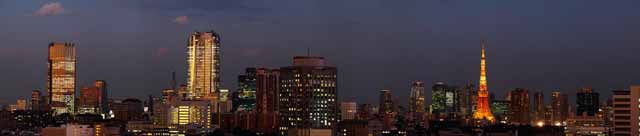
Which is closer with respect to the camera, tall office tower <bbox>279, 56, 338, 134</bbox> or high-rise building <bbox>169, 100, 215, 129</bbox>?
tall office tower <bbox>279, 56, 338, 134</bbox>

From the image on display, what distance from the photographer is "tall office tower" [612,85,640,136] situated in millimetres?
42125

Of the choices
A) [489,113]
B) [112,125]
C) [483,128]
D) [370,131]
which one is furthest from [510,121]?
[112,125]

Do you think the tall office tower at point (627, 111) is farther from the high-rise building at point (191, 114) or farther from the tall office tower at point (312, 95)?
the high-rise building at point (191, 114)

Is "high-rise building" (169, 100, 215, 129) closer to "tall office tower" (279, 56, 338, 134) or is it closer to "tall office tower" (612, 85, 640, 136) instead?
"tall office tower" (279, 56, 338, 134)

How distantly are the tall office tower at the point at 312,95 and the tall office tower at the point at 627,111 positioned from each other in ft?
75.7

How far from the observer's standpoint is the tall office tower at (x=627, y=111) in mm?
42125

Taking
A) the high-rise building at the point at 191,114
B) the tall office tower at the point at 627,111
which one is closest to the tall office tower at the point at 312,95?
the high-rise building at the point at 191,114

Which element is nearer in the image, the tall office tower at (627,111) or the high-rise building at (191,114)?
the tall office tower at (627,111)

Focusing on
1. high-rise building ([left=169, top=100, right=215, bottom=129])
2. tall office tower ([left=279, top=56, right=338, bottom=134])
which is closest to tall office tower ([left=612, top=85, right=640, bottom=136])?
tall office tower ([left=279, top=56, right=338, bottom=134])

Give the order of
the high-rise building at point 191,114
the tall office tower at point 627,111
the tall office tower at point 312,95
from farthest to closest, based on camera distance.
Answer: the high-rise building at point 191,114 → the tall office tower at point 312,95 → the tall office tower at point 627,111

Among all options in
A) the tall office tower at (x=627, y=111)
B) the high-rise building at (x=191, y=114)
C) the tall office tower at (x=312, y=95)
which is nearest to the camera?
the tall office tower at (x=627, y=111)

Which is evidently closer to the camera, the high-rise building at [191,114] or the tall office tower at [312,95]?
the tall office tower at [312,95]

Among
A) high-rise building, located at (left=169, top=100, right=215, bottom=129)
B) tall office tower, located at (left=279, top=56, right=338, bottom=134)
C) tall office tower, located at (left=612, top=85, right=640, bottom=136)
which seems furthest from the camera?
high-rise building, located at (left=169, top=100, right=215, bottom=129)

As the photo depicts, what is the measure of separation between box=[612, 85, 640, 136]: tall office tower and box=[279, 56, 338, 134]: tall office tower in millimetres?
23070
